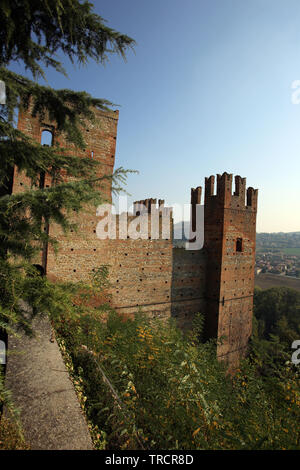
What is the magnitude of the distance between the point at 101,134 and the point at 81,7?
5538 millimetres

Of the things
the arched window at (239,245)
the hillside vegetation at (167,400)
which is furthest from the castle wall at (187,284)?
the hillside vegetation at (167,400)

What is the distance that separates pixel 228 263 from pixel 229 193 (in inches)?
137

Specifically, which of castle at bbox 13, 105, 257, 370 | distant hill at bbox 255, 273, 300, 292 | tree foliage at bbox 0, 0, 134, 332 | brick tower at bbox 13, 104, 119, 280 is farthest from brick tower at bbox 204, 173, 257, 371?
distant hill at bbox 255, 273, 300, 292

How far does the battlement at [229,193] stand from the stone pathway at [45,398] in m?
9.74

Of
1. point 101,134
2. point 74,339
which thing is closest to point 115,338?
point 74,339

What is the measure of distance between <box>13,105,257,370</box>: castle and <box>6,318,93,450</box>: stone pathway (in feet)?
11.0

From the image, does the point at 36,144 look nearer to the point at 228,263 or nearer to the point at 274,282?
the point at 228,263

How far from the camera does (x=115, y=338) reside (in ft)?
16.6

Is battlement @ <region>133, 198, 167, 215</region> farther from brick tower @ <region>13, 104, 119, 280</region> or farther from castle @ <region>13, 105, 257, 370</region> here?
brick tower @ <region>13, 104, 119, 280</region>

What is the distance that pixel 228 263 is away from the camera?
1185cm

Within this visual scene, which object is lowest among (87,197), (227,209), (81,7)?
(87,197)

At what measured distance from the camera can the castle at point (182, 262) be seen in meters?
7.95

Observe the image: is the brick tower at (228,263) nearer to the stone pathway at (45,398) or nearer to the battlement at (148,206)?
the battlement at (148,206)
